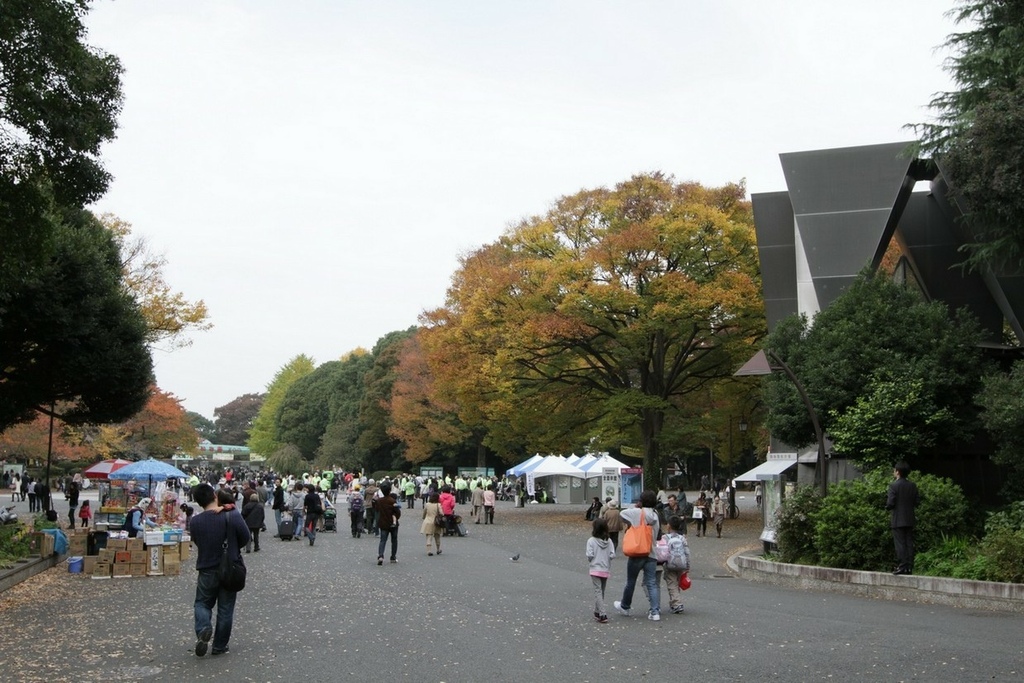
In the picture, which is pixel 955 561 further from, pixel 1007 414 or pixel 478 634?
pixel 478 634

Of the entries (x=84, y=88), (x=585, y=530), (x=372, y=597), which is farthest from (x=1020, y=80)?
(x=585, y=530)

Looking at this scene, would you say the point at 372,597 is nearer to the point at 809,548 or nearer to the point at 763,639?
the point at 763,639

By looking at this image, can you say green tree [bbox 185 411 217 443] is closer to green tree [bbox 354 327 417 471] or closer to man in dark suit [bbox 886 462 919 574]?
green tree [bbox 354 327 417 471]

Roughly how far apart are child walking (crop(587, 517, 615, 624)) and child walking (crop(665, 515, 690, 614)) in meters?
0.81

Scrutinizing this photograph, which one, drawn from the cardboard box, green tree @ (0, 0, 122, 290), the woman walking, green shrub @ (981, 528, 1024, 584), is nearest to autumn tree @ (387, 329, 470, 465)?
the woman walking

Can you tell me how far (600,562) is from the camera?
1201 cm

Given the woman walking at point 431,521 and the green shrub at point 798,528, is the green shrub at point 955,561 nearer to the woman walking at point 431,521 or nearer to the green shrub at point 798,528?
the green shrub at point 798,528

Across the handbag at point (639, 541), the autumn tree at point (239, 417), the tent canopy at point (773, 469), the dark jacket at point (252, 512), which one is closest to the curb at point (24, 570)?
the dark jacket at point (252, 512)

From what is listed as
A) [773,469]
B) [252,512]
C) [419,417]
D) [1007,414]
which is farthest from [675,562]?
[419,417]

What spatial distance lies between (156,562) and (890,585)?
41.6ft

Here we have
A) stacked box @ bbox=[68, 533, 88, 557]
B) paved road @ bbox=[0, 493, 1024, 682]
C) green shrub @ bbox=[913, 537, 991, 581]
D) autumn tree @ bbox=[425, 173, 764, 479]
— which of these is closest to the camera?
paved road @ bbox=[0, 493, 1024, 682]

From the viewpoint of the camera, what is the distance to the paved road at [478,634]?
29.1 feet

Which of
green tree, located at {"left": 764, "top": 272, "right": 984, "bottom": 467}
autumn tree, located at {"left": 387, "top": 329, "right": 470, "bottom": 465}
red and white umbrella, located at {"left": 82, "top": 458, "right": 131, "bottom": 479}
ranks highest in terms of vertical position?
autumn tree, located at {"left": 387, "top": 329, "right": 470, "bottom": 465}

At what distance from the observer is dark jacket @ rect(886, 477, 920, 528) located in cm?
1544
